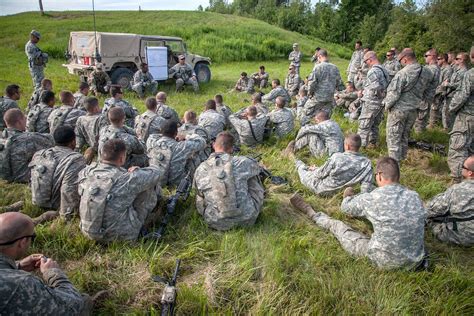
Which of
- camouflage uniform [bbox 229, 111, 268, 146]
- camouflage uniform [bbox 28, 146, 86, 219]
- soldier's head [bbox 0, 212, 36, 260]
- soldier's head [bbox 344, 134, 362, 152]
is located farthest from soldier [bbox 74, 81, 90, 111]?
soldier's head [bbox 0, 212, 36, 260]

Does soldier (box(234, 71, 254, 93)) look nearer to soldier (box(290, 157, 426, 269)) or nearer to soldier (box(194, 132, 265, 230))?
soldier (box(194, 132, 265, 230))

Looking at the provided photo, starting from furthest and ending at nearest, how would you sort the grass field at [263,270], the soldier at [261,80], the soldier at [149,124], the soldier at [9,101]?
1. the soldier at [261,80]
2. the soldier at [9,101]
3. the soldier at [149,124]
4. the grass field at [263,270]

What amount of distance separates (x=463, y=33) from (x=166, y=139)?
57.9ft

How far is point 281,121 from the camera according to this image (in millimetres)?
7223

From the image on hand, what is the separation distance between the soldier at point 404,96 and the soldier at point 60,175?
192 inches

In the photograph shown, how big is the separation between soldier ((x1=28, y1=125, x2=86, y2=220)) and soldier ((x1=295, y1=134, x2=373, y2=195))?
308 cm

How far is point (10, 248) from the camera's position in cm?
221

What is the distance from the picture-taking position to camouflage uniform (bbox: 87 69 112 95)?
1033 cm

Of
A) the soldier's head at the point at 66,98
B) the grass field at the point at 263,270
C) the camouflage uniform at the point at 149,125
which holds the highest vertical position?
the soldier's head at the point at 66,98

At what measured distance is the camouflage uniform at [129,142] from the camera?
491 centimetres

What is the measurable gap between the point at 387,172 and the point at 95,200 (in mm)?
2724

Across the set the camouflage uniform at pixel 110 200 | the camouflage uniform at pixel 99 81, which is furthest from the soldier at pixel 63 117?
the camouflage uniform at pixel 99 81

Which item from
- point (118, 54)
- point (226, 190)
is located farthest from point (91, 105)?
point (118, 54)

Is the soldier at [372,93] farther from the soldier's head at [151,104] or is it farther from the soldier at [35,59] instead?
the soldier at [35,59]
